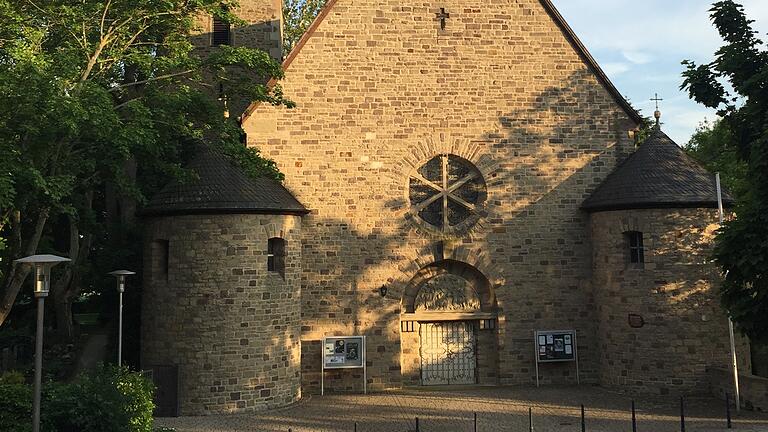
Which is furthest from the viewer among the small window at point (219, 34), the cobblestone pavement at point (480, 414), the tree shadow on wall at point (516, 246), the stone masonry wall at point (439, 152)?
the small window at point (219, 34)

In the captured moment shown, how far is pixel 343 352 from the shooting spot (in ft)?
51.4

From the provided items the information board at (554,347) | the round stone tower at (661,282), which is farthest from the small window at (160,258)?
the round stone tower at (661,282)

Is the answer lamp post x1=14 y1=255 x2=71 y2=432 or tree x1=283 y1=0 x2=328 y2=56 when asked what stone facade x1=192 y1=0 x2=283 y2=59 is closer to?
tree x1=283 y1=0 x2=328 y2=56

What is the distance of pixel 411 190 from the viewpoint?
16750 mm

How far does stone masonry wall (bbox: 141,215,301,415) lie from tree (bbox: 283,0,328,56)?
16.2 metres

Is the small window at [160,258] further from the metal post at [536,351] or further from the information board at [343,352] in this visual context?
the metal post at [536,351]

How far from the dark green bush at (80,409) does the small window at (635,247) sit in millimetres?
12378

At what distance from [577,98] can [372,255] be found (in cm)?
754

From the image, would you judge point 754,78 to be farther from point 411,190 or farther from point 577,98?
point 411,190

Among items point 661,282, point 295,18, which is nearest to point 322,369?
point 661,282

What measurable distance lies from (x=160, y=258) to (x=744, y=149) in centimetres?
Answer: 1443

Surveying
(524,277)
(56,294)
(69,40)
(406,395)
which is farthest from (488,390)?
(56,294)

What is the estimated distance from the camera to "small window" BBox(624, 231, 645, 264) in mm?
15641

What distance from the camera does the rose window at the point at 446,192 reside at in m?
16.7
